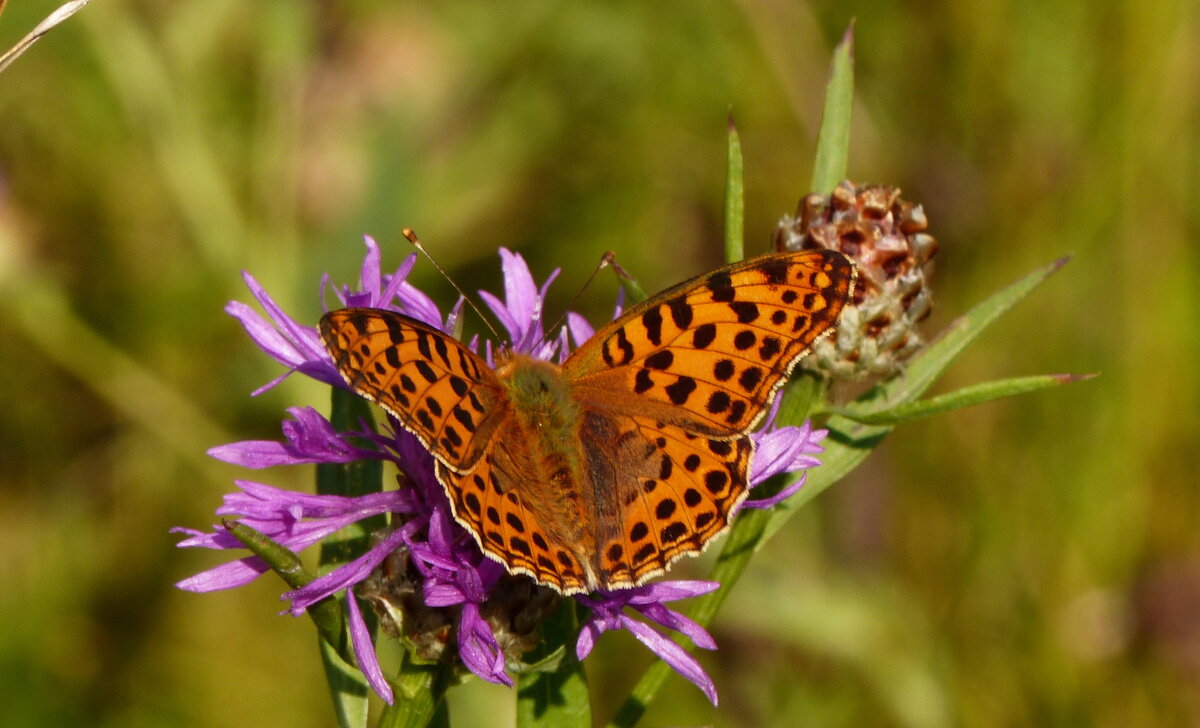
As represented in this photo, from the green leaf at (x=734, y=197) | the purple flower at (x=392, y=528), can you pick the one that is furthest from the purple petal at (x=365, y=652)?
the green leaf at (x=734, y=197)

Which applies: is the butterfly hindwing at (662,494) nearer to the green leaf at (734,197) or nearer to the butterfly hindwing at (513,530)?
the butterfly hindwing at (513,530)

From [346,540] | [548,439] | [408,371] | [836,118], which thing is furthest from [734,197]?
[346,540]

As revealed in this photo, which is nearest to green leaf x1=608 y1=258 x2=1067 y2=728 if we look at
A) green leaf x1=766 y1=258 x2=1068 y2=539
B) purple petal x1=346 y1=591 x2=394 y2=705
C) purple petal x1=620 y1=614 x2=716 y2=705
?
green leaf x1=766 y1=258 x2=1068 y2=539

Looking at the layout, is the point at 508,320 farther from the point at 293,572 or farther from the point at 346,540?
the point at 293,572

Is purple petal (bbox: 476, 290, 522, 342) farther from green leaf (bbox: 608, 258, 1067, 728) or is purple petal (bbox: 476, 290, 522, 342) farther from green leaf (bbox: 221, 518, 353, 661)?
green leaf (bbox: 221, 518, 353, 661)

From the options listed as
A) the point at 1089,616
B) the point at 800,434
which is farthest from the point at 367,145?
the point at 1089,616

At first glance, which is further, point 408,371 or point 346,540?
point 346,540
